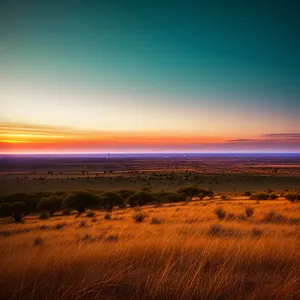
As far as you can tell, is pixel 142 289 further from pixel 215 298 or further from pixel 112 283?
pixel 215 298

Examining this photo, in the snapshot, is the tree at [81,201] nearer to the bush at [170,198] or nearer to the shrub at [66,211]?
the shrub at [66,211]

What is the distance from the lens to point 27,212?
119ft

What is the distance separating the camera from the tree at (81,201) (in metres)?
36.7

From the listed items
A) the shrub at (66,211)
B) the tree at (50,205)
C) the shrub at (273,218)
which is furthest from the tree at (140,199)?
the shrub at (273,218)

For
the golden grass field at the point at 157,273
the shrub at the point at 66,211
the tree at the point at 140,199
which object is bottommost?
the shrub at the point at 66,211

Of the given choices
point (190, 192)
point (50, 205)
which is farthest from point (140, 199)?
point (50, 205)

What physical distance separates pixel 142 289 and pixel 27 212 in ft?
124

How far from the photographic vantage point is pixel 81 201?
36.7 metres

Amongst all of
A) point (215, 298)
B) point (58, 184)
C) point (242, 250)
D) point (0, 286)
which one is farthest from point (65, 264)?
point (58, 184)

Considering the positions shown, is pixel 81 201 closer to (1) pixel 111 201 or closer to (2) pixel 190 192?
(1) pixel 111 201

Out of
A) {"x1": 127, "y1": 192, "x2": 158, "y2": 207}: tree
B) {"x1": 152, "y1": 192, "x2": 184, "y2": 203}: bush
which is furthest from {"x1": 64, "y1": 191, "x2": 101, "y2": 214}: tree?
{"x1": 152, "y1": 192, "x2": 184, "y2": 203}: bush

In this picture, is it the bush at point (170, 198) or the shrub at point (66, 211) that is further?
the bush at point (170, 198)

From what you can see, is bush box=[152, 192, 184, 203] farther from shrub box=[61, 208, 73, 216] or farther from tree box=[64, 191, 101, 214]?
shrub box=[61, 208, 73, 216]

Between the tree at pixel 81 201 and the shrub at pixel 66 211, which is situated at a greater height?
the tree at pixel 81 201
